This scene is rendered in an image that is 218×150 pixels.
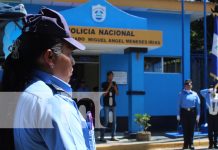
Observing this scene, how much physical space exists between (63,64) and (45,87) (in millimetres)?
A: 135

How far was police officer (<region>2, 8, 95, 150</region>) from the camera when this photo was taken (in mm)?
1471

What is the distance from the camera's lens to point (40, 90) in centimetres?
156

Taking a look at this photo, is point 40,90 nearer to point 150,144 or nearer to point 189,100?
point 189,100

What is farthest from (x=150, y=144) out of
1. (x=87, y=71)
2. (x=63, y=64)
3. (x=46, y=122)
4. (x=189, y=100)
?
(x=46, y=122)

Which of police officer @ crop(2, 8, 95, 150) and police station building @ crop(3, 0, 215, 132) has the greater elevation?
police station building @ crop(3, 0, 215, 132)

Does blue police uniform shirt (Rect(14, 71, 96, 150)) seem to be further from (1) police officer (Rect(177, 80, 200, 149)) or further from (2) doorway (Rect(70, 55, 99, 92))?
(2) doorway (Rect(70, 55, 99, 92))

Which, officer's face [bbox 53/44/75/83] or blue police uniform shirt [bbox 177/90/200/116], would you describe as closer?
officer's face [bbox 53/44/75/83]

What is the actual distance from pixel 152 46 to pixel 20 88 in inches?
427

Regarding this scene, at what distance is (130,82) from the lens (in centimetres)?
1276

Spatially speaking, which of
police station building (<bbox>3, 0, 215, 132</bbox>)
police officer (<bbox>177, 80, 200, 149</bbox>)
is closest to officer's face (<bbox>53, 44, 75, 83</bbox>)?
police officer (<bbox>177, 80, 200, 149</bbox>)

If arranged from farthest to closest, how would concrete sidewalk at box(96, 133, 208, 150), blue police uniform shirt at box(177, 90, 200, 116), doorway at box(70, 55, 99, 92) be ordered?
doorway at box(70, 55, 99, 92), concrete sidewalk at box(96, 133, 208, 150), blue police uniform shirt at box(177, 90, 200, 116)

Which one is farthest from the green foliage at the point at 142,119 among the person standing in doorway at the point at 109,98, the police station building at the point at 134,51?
the person standing in doorway at the point at 109,98

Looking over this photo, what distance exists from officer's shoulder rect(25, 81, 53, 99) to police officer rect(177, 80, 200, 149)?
9508 millimetres

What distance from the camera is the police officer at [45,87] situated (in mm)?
1471
